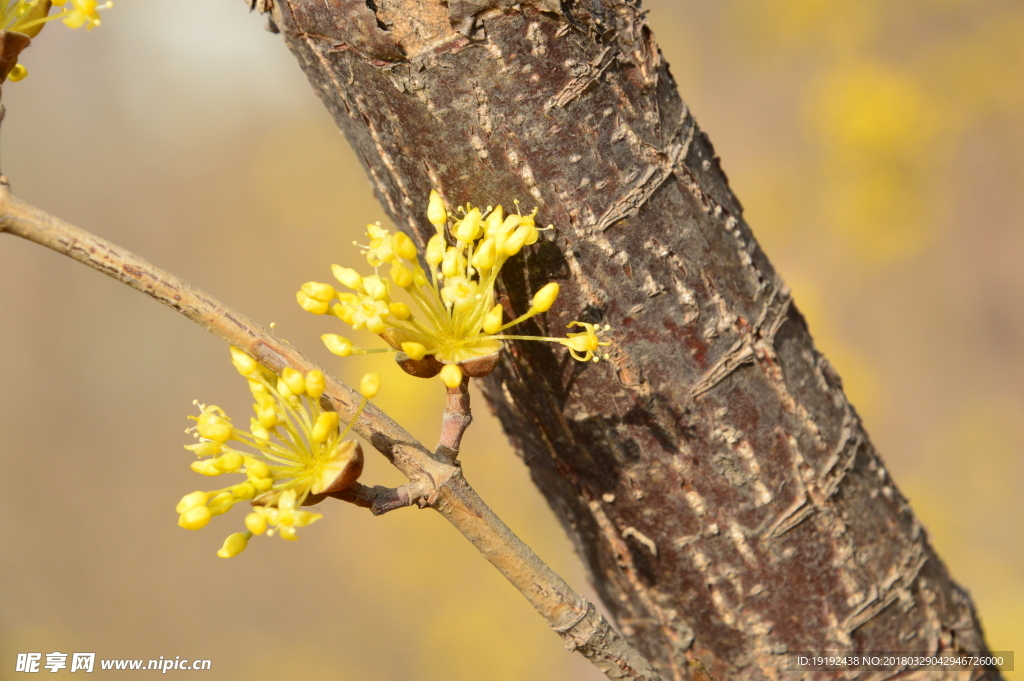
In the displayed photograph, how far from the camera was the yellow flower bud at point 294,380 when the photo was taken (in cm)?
54

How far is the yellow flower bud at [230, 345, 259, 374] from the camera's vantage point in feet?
1.90

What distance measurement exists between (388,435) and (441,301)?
5.4 inches

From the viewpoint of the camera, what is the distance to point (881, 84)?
11.4ft

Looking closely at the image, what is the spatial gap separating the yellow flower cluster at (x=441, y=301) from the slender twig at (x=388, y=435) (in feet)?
0.14

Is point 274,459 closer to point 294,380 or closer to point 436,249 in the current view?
point 294,380

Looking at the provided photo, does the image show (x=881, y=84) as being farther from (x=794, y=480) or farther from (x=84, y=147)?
(x=84, y=147)

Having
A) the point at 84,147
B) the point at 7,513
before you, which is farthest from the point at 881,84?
the point at 7,513

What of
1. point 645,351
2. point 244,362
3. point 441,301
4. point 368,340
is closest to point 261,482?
point 244,362

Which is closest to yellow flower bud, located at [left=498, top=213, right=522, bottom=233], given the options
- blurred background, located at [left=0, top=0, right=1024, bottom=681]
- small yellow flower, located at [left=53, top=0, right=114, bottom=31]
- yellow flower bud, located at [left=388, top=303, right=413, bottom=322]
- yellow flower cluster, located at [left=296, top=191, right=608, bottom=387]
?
yellow flower cluster, located at [left=296, top=191, right=608, bottom=387]

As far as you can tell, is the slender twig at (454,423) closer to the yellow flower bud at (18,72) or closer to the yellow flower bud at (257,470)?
the yellow flower bud at (257,470)

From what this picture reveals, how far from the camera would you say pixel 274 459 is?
0.58 meters

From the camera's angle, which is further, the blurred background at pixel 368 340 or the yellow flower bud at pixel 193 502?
the blurred background at pixel 368 340

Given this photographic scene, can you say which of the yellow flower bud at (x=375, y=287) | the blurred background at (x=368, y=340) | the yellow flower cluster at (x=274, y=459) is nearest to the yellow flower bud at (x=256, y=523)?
A: the yellow flower cluster at (x=274, y=459)

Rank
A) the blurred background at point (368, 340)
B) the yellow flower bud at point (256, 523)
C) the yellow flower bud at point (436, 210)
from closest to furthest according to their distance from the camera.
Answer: the yellow flower bud at point (256, 523) → the yellow flower bud at point (436, 210) → the blurred background at point (368, 340)
